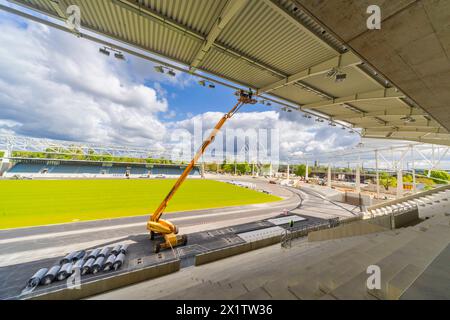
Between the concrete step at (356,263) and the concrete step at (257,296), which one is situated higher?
the concrete step at (257,296)

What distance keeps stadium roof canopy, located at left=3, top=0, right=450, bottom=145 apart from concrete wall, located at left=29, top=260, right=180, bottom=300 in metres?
9.20

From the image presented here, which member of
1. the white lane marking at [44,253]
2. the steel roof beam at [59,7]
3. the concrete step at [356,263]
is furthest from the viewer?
the white lane marking at [44,253]

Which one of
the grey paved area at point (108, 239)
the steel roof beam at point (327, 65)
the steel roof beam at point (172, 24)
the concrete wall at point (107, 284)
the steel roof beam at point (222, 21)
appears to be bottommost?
the grey paved area at point (108, 239)

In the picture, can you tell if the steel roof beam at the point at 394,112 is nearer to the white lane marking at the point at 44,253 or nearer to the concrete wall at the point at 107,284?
the concrete wall at the point at 107,284

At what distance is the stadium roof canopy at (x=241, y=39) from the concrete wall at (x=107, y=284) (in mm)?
9203

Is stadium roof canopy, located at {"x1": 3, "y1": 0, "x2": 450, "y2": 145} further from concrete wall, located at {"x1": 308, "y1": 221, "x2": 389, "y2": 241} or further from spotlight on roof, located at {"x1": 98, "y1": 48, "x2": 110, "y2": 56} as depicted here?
concrete wall, located at {"x1": 308, "y1": 221, "x2": 389, "y2": 241}

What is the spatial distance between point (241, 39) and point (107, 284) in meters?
11.0

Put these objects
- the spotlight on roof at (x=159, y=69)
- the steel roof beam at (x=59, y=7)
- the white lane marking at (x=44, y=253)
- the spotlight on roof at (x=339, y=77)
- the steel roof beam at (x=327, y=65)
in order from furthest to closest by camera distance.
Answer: the white lane marking at (x=44, y=253)
the spotlight on roof at (x=159, y=69)
the spotlight on roof at (x=339, y=77)
the steel roof beam at (x=327, y=65)
the steel roof beam at (x=59, y=7)

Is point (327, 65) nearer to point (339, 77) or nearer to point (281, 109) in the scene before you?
point (339, 77)

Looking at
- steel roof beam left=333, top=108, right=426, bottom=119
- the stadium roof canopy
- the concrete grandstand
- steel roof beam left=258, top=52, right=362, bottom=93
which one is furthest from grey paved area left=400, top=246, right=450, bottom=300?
steel roof beam left=333, top=108, right=426, bottom=119

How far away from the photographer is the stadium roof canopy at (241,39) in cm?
518

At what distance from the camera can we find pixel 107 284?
606 centimetres

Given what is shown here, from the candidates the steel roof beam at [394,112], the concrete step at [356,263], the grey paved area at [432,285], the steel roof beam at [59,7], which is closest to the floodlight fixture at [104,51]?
the steel roof beam at [59,7]

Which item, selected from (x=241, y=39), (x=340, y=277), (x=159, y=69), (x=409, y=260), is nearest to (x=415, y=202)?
(x=409, y=260)
